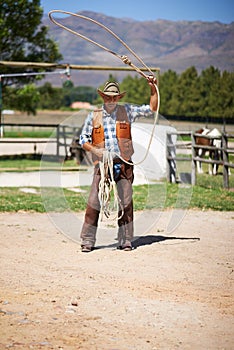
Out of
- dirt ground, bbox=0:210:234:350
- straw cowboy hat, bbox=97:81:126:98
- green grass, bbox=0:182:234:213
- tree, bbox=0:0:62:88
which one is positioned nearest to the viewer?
dirt ground, bbox=0:210:234:350

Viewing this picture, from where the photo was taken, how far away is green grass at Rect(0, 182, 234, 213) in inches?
431

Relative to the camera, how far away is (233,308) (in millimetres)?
5352

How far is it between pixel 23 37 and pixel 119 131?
17632 mm

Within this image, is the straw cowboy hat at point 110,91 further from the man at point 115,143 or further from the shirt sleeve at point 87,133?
the shirt sleeve at point 87,133

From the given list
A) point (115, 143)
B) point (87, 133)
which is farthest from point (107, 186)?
point (87, 133)

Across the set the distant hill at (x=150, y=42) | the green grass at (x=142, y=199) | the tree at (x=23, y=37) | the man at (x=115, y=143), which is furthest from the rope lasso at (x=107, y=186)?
the tree at (x=23, y=37)

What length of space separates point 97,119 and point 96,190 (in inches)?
31.9

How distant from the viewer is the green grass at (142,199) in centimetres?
1095

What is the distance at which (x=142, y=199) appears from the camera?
1195 cm

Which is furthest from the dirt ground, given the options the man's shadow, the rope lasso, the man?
the rope lasso

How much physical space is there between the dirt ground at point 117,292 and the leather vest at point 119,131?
1.15 meters

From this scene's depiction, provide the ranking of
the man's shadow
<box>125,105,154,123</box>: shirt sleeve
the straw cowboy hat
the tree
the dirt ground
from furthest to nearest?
the tree, the man's shadow, <box>125,105,154,123</box>: shirt sleeve, the straw cowboy hat, the dirt ground

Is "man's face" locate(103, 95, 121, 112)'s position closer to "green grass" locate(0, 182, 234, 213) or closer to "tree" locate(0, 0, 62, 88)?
"green grass" locate(0, 182, 234, 213)

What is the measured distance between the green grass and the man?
306cm
